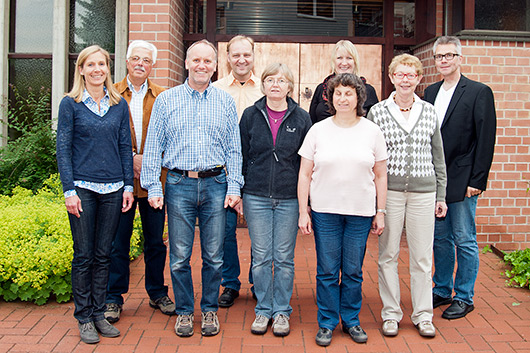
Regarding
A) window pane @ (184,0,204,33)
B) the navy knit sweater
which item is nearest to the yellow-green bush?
the navy knit sweater

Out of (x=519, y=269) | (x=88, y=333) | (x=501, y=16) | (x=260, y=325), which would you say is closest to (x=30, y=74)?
(x=88, y=333)

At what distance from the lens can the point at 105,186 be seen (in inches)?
150

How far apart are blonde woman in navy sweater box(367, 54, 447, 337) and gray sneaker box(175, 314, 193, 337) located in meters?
1.39

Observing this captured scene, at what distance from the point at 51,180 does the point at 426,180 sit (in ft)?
14.0

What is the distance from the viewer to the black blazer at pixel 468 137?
4.28 m

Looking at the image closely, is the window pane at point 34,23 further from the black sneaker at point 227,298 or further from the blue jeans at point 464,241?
the blue jeans at point 464,241

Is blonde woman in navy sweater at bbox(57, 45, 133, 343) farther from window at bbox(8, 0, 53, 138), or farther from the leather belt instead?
window at bbox(8, 0, 53, 138)

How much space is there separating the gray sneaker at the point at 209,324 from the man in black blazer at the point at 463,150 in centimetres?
176

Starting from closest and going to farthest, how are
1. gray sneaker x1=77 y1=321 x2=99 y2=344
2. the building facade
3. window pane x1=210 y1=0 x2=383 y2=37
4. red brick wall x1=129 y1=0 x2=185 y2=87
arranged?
gray sneaker x1=77 y1=321 x2=99 y2=344 < red brick wall x1=129 y1=0 x2=185 y2=87 < the building facade < window pane x1=210 y1=0 x2=383 y2=37

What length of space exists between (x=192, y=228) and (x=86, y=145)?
0.93 meters

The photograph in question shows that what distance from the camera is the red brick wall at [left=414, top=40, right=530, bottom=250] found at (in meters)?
6.27

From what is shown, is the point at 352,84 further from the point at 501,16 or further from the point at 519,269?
the point at 501,16

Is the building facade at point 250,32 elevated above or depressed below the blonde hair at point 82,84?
above

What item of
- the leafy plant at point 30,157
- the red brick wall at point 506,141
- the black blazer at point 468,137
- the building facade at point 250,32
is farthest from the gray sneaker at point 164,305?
the red brick wall at point 506,141
